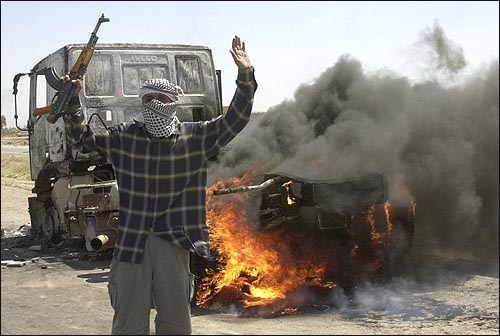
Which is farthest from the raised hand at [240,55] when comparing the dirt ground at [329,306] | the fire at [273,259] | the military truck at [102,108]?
the military truck at [102,108]

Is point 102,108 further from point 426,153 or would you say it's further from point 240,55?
point 240,55

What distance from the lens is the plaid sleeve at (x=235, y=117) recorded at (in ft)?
11.8

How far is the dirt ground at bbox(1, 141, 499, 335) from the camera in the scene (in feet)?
17.3

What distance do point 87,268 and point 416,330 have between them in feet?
15.0

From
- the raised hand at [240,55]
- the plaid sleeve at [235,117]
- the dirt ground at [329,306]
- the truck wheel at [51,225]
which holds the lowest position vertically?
the dirt ground at [329,306]

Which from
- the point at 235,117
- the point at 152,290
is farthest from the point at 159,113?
the point at 152,290

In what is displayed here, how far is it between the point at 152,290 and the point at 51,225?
6970 mm

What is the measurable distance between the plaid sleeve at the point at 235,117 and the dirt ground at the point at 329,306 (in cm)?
174

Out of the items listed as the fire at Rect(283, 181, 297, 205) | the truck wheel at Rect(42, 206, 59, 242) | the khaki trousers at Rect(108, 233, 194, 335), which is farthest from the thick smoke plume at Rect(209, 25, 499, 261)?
the khaki trousers at Rect(108, 233, 194, 335)

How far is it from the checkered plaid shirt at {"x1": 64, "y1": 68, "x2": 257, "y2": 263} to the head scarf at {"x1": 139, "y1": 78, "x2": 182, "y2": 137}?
0.05m

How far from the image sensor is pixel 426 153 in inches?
330

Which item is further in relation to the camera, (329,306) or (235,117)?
(329,306)

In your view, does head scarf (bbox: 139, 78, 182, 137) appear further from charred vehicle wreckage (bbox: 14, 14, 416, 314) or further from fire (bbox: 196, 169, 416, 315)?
fire (bbox: 196, 169, 416, 315)

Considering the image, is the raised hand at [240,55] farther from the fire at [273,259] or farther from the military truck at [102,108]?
the military truck at [102,108]
